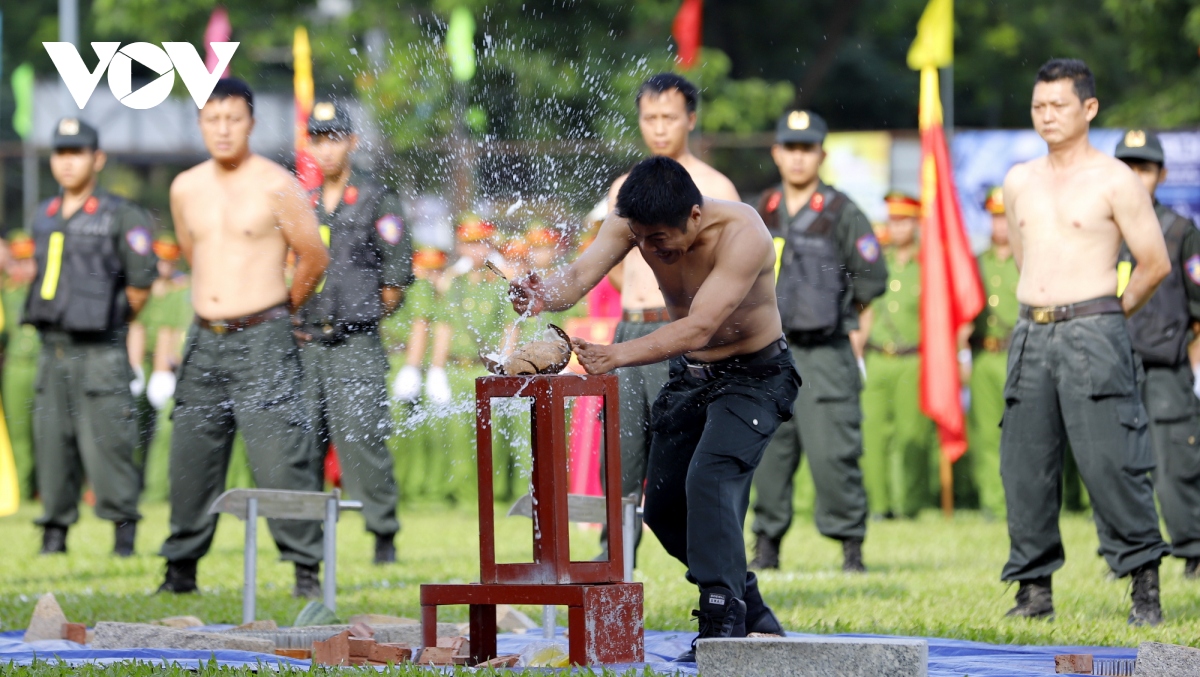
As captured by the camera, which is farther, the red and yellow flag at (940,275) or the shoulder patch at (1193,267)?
the red and yellow flag at (940,275)

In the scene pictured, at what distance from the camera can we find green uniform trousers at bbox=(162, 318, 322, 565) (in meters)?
8.41

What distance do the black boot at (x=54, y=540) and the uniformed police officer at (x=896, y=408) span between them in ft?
21.4

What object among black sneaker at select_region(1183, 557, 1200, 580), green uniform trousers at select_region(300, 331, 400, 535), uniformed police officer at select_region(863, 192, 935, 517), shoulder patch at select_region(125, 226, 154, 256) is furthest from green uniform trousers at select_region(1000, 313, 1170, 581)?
uniformed police officer at select_region(863, 192, 935, 517)

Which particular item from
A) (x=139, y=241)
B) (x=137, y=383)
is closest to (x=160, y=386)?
(x=137, y=383)

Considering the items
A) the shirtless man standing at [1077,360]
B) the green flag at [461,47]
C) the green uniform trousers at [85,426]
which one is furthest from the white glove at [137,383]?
the green flag at [461,47]

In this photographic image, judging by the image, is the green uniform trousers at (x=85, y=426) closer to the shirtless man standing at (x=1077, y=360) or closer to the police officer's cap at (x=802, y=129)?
the police officer's cap at (x=802, y=129)

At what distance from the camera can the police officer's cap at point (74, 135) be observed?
1124cm

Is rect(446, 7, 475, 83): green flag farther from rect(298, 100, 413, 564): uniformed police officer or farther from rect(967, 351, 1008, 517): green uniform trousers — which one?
rect(298, 100, 413, 564): uniformed police officer

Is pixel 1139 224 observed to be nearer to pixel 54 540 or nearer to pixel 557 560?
pixel 557 560

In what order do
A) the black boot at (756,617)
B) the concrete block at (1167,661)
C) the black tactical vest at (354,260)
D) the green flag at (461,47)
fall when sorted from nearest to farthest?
the concrete block at (1167,661)
the black boot at (756,617)
the black tactical vest at (354,260)
the green flag at (461,47)

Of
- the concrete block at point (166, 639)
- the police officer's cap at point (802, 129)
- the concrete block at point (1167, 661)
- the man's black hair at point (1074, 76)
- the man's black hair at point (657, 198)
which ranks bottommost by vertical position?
the concrete block at point (1167, 661)

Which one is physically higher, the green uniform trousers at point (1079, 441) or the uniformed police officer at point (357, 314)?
the uniformed police officer at point (357, 314)

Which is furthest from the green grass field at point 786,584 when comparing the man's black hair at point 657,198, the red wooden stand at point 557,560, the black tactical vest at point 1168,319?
the man's black hair at point 657,198

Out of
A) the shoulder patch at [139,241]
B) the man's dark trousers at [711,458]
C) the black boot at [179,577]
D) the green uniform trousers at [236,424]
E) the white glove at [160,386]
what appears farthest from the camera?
the white glove at [160,386]
